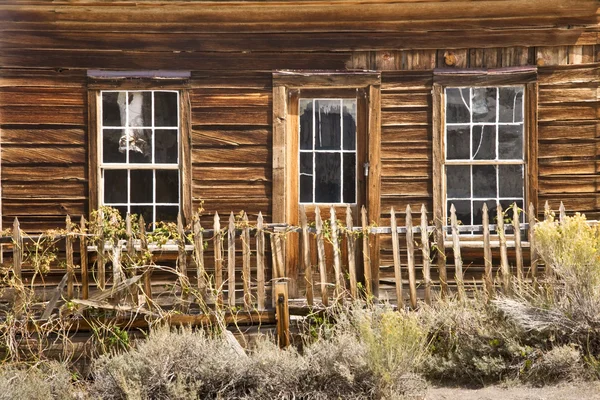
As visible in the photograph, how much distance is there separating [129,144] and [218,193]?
3.80 ft

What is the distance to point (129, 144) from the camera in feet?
27.8

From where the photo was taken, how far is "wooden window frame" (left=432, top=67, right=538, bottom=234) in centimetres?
834

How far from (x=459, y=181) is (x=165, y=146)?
3.38 meters

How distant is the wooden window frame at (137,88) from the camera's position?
8.30 metres

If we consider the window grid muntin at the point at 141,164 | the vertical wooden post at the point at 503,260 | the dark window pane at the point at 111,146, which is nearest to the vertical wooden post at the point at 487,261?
the vertical wooden post at the point at 503,260

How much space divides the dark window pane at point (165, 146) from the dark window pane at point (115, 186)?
440 millimetres

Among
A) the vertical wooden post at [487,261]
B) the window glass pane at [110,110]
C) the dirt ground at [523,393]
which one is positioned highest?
the window glass pane at [110,110]

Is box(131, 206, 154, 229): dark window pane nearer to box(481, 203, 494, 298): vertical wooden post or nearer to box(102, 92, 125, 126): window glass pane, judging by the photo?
box(102, 92, 125, 126): window glass pane

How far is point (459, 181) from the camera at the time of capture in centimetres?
853

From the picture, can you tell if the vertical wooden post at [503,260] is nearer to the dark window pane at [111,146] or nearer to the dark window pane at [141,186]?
the dark window pane at [141,186]

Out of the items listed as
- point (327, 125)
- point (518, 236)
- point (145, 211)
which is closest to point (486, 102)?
point (327, 125)

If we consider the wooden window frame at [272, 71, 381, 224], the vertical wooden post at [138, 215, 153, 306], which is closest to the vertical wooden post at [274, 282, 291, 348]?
the vertical wooden post at [138, 215, 153, 306]

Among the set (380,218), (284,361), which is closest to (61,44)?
(380,218)

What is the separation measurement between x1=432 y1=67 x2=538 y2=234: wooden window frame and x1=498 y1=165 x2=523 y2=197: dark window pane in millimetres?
75
